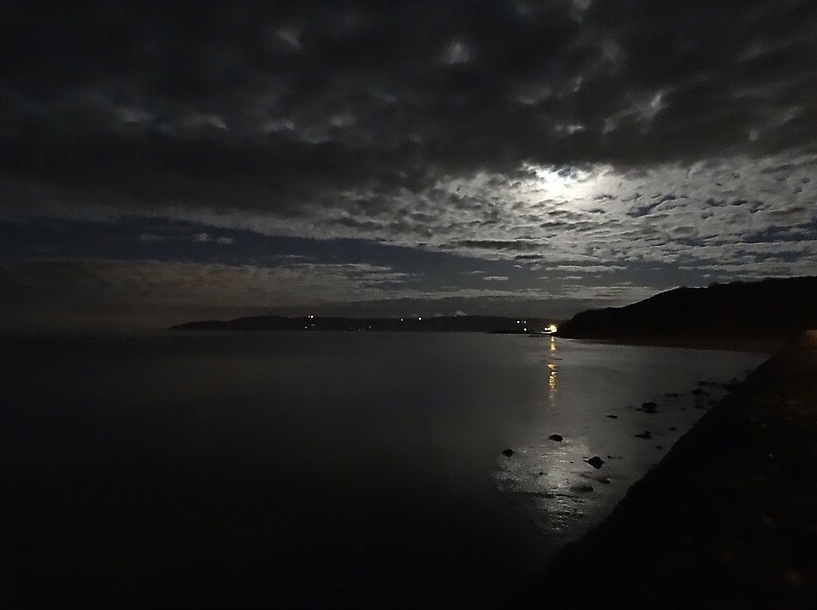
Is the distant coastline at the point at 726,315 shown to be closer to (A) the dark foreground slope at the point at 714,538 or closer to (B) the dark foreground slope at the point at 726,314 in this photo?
(B) the dark foreground slope at the point at 726,314

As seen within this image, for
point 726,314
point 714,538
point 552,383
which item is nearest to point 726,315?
point 726,314

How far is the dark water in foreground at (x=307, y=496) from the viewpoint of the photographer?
37.6 feet

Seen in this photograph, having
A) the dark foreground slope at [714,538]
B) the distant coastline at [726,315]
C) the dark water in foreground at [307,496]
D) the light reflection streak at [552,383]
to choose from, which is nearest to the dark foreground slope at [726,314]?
the distant coastline at [726,315]

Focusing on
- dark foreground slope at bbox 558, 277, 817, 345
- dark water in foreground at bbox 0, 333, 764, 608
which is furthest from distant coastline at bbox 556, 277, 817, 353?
dark water in foreground at bbox 0, 333, 764, 608

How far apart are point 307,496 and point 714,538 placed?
12758 mm

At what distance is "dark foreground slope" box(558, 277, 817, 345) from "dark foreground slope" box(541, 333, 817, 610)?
116 meters

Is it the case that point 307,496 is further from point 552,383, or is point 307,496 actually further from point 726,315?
point 726,315

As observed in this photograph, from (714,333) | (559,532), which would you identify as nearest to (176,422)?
(559,532)

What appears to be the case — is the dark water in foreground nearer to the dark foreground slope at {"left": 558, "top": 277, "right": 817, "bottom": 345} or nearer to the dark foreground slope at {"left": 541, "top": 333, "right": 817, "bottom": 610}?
the dark foreground slope at {"left": 541, "top": 333, "right": 817, "bottom": 610}

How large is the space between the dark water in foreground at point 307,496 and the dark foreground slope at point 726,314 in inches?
4148

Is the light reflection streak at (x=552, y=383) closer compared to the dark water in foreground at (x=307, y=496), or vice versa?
the dark water in foreground at (x=307, y=496)

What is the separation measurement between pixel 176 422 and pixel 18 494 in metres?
14.1

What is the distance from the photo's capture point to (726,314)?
13800 cm

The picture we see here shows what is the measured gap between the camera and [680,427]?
27141mm
